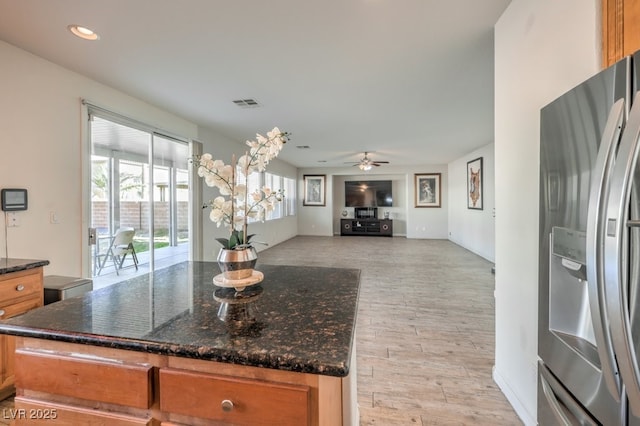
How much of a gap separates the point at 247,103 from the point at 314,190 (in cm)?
697

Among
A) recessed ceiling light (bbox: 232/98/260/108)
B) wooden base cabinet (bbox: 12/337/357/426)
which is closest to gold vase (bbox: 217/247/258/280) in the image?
wooden base cabinet (bbox: 12/337/357/426)

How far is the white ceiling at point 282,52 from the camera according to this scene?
→ 1873 millimetres

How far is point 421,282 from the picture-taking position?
4.60 m

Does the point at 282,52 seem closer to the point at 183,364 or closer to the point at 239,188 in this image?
the point at 239,188

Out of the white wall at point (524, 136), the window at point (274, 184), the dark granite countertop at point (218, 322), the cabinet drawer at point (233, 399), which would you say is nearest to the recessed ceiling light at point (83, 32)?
the dark granite countertop at point (218, 322)

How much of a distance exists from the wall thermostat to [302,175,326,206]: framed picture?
838cm

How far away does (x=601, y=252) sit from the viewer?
74cm

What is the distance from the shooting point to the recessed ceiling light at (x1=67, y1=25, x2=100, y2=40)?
205 centimetres

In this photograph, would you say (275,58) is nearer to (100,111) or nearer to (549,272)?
(100,111)

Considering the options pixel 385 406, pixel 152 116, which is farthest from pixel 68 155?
pixel 385 406

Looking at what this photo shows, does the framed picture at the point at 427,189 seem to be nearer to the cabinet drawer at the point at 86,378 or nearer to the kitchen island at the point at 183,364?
the kitchen island at the point at 183,364

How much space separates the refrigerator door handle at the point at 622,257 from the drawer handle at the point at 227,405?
0.97m

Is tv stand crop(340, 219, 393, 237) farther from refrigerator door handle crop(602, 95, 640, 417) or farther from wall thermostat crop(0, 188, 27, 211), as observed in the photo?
refrigerator door handle crop(602, 95, 640, 417)

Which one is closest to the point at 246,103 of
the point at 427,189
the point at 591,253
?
the point at 591,253
